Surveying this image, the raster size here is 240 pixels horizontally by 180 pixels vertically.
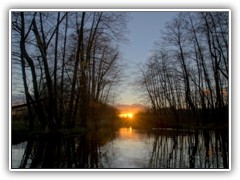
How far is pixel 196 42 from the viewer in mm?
4039

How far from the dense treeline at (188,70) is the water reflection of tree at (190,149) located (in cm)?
17

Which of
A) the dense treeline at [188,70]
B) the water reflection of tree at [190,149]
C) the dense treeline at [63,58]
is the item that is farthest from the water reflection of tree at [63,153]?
the dense treeline at [188,70]

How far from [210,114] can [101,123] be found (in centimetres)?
129

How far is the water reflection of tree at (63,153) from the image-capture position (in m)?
3.48

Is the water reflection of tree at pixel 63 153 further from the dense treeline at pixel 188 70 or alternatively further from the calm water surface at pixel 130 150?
the dense treeline at pixel 188 70

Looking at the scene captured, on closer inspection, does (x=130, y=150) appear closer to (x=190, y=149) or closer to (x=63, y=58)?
(x=190, y=149)

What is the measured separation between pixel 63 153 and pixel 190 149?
4.15 ft

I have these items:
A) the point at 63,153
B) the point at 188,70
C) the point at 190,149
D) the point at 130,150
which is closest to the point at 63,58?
the point at 63,153

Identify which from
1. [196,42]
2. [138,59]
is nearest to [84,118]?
[138,59]

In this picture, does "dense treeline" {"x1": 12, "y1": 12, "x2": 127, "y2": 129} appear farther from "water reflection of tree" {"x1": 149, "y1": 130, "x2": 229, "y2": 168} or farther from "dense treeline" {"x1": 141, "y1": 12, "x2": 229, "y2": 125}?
"water reflection of tree" {"x1": 149, "y1": 130, "x2": 229, "y2": 168}

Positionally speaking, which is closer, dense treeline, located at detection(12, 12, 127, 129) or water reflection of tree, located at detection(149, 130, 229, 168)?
water reflection of tree, located at detection(149, 130, 229, 168)

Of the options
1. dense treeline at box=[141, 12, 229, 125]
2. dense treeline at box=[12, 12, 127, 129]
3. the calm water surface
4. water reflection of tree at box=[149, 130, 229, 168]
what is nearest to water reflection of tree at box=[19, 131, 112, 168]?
the calm water surface

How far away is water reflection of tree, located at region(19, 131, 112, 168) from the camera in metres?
3.48
